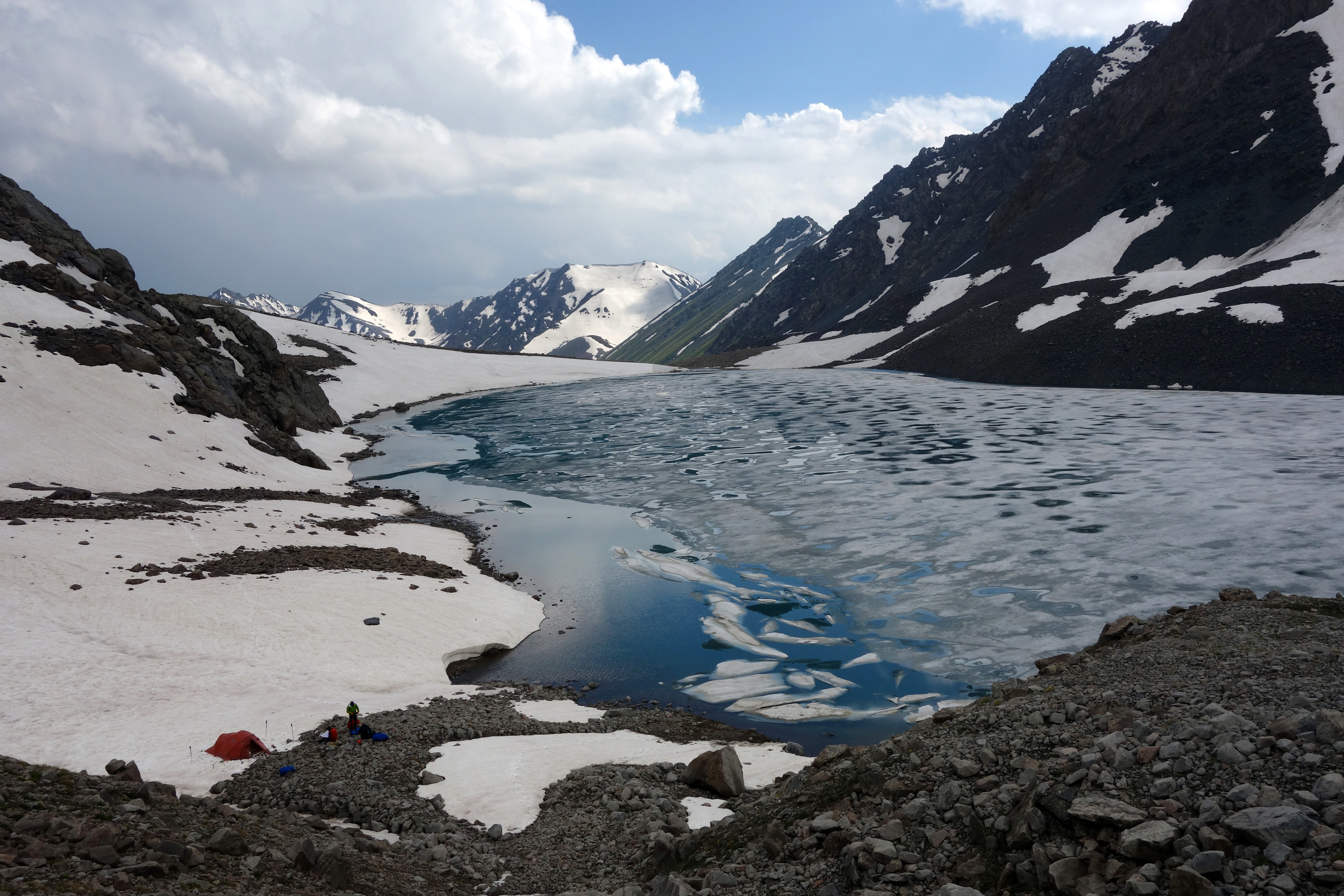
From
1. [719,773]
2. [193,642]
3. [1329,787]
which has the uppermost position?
[1329,787]

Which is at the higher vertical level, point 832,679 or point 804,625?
point 804,625

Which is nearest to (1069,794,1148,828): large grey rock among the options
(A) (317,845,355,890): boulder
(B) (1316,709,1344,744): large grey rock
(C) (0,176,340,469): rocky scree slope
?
(B) (1316,709,1344,744): large grey rock

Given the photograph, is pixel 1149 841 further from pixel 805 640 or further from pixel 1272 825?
pixel 805 640

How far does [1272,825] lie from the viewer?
524cm

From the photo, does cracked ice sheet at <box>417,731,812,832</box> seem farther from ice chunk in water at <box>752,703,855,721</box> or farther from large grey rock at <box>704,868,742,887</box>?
large grey rock at <box>704,868,742,887</box>

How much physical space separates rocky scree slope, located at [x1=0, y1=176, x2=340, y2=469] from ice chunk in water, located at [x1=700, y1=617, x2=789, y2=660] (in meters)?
29.0

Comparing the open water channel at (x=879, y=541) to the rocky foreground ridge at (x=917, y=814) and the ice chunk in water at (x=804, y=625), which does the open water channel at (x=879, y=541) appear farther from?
the rocky foreground ridge at (x=917, y=814)

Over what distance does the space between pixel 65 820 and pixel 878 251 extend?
179999 mm

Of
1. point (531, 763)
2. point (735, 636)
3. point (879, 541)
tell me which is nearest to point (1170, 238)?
point (879, 541)

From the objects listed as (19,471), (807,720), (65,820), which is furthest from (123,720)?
(19,471)

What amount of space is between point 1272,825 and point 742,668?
12020mm

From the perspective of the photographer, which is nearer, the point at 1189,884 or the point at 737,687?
the point at 1189,884

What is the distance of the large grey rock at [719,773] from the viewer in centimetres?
1030

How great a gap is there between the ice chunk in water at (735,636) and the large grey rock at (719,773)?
647 centimetres
